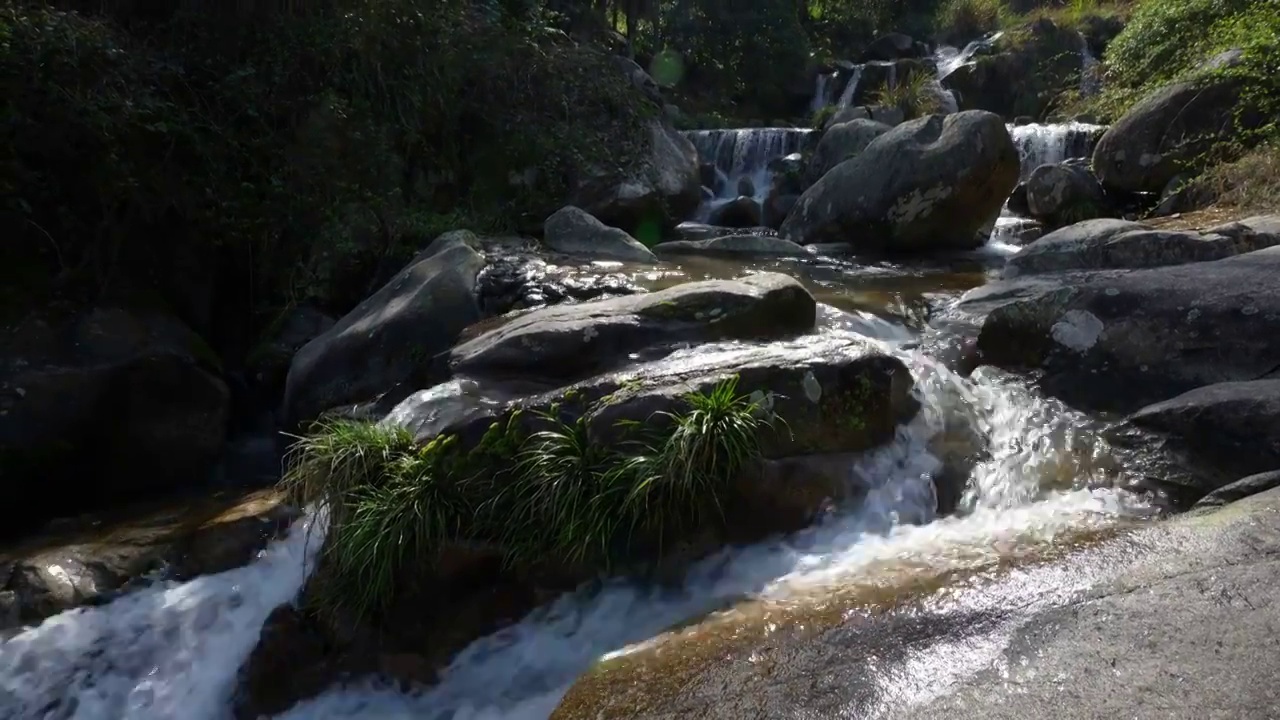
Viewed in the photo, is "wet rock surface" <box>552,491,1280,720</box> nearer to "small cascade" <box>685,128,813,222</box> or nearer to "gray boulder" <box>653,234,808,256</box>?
"gray boulder" <box>653,234,808,256</box>

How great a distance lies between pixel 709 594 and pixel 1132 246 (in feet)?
17.6

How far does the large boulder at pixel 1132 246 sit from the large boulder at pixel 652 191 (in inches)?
230

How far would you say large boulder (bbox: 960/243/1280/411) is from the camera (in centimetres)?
562

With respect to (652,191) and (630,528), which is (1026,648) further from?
(652,191)

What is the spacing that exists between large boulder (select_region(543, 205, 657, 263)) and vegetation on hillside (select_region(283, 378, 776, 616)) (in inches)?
178

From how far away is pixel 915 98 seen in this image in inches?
734

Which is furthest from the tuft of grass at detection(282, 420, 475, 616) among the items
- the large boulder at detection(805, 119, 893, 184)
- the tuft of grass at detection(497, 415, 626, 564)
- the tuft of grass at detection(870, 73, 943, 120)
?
the tuft of grass at detection(870, 73, 943, 120)

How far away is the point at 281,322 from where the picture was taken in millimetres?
9391

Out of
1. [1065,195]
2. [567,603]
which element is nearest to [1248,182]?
[1065,195]

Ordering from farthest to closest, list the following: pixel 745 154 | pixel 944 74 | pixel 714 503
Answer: pixel 944 74 → pixel 745 154 → pixel 714 503

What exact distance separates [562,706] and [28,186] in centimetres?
737

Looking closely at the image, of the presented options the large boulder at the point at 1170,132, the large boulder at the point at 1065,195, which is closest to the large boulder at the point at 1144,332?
the large boulder at the point at 1170,132

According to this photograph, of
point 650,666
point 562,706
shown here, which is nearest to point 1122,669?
point 650,666

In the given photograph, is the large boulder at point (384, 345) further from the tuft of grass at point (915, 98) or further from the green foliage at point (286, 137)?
the tuft of grass at point (915, 98)
